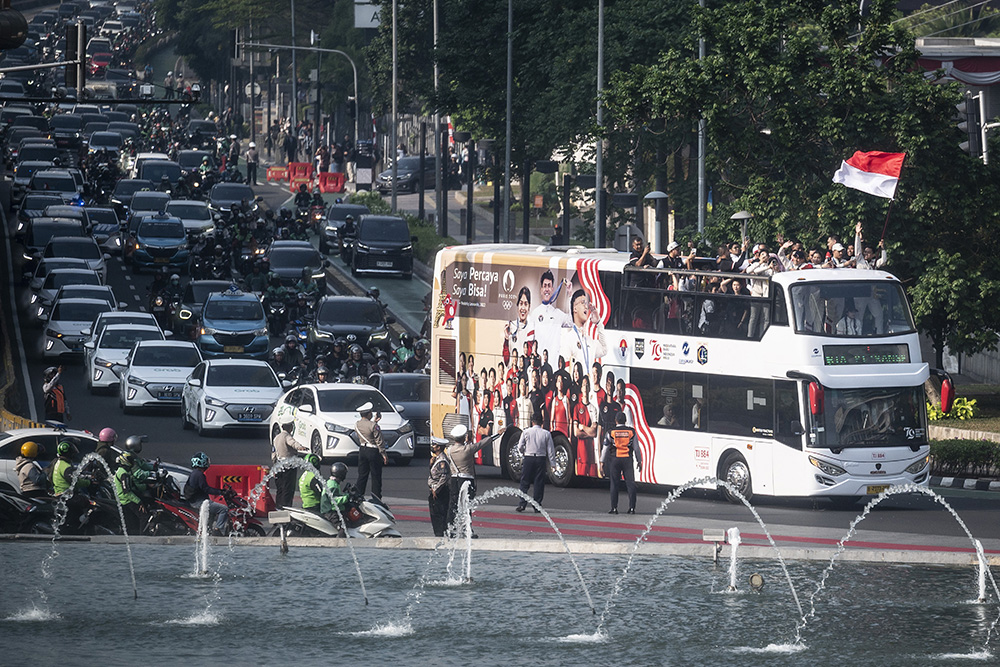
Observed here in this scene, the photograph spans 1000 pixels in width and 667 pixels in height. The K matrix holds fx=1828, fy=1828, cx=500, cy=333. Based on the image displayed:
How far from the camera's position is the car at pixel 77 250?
172ft

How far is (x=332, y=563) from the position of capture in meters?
21.5

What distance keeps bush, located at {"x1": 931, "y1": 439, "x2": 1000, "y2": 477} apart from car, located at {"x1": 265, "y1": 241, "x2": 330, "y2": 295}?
2326 centimetres

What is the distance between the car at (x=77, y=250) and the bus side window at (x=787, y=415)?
29.4m

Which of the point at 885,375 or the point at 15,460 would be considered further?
the point at 885,375

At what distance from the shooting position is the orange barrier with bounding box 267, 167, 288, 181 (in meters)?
88.5

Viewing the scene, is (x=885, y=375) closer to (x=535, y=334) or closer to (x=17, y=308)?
(x=535, y=334)

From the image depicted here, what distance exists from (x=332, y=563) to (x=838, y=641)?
6.58 metres

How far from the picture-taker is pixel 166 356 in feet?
128

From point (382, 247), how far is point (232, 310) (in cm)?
1380

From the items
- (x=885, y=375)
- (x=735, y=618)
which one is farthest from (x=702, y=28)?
(x=735, y=618)

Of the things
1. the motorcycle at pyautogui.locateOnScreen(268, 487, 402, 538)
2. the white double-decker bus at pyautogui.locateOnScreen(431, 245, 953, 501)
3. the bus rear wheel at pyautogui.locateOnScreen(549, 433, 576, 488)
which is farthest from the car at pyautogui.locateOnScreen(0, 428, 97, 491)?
the bus rear wheel at pyautogui.locateOnScreen(549, 433, 576, 488)

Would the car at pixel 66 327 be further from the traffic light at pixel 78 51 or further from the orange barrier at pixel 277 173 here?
the orange barrier at pixel 277 173

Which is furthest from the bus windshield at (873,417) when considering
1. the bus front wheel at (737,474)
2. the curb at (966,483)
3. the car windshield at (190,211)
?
the car windshield at (190,211)

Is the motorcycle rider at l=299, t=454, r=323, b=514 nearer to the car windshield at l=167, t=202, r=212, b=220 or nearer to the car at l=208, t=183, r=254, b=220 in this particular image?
the car windshield at l=167, t=202, r=212, b=220
